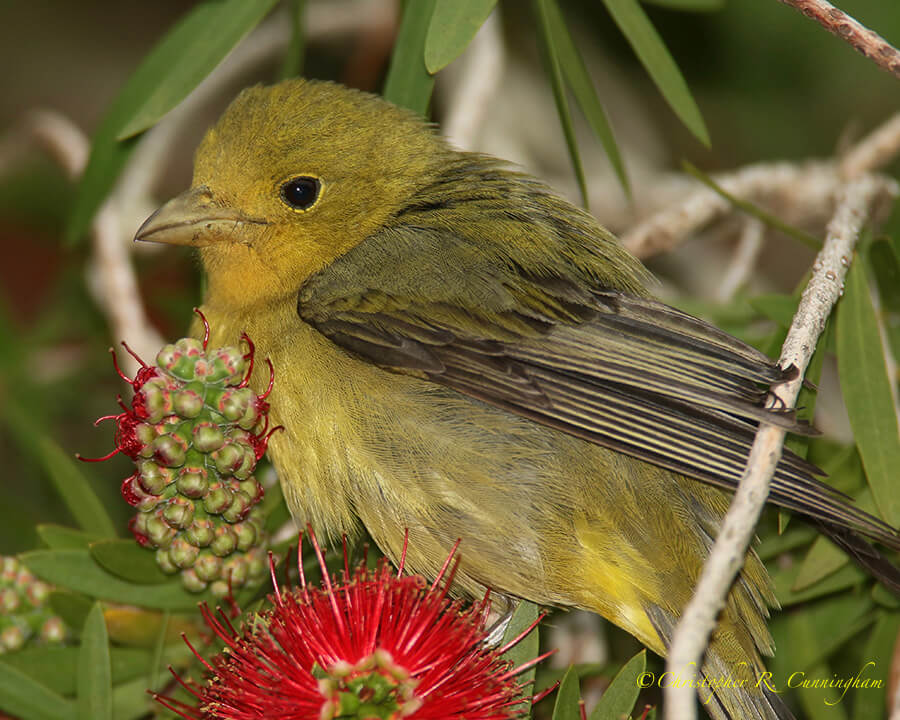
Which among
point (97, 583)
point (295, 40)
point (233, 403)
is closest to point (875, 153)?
point (295, 40)

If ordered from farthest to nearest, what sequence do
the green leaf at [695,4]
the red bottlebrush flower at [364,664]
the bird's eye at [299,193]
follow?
the green leaf at [695,4]
the bird's eye at [299,193]
the red bottlebrush flower at [364,664]

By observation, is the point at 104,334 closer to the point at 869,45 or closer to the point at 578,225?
the point at 578,225

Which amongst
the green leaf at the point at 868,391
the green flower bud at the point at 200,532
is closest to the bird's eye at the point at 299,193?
the green flower bud at the point at 200,532

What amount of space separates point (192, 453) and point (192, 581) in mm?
477

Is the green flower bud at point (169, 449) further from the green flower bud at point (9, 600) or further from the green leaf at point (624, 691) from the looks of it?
the green leaf at point (624, 691)

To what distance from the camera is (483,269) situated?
3.36m

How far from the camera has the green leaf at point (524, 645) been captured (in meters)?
2.65

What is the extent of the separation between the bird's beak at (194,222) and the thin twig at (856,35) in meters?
1.87

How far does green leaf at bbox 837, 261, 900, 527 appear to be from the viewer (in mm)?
2957

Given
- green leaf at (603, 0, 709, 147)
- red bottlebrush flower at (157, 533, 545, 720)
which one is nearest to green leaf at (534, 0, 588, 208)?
green leaf at (603, 0, 709, 147)

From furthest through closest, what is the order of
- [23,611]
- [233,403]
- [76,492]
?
[76,492], [23,611], [233,403]

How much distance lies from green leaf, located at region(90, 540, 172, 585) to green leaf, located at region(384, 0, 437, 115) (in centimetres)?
178

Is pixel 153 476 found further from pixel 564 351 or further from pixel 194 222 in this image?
pixel 564 351

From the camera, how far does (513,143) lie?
17.9ft
